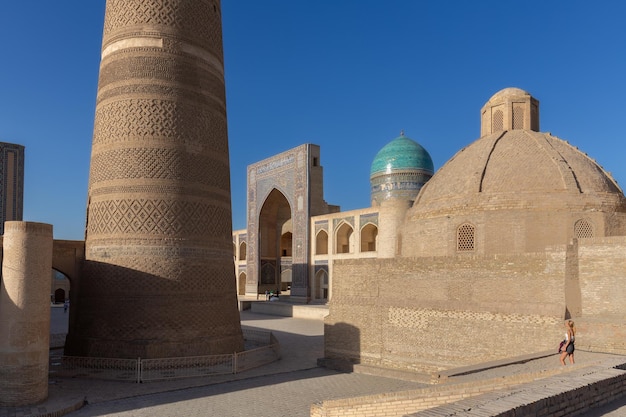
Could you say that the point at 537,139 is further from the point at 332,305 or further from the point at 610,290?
the point at 332,305

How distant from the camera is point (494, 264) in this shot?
948cm

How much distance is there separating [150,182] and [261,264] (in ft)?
60.4

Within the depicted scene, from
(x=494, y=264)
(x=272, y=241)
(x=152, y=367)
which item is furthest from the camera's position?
(x=272, y=241)

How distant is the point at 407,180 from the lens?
95.9 ft

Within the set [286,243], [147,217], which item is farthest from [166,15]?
[286,243]

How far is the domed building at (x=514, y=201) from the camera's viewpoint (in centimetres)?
1087

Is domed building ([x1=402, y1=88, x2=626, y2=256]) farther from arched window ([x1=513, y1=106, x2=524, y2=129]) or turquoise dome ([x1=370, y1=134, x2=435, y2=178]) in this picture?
turquoise dome ([x1=370, y1=134, x2=435, y2=178])

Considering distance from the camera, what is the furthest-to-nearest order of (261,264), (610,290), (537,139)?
(261,264)
(537,139)
(610,290)

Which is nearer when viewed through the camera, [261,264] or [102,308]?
[102,308]

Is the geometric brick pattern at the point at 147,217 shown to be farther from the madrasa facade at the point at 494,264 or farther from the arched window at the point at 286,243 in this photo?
the arched window at the point at 286,243

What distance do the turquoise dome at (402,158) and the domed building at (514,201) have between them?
623 inches

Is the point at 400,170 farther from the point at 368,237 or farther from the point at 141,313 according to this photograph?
the point at 141,313

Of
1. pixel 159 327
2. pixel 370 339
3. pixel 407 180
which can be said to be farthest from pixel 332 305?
pixel 407 180

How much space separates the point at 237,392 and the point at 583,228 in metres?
7.59
